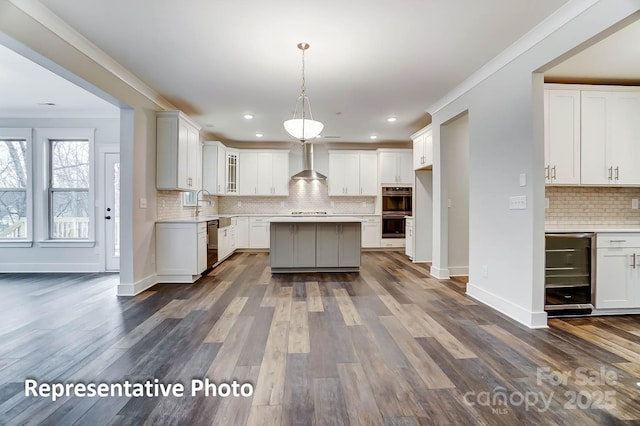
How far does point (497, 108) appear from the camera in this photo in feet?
11.1

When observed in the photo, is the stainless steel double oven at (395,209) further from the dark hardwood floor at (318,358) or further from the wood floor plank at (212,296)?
the wood floor plank at (212,296)

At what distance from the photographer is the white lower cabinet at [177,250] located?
454cm

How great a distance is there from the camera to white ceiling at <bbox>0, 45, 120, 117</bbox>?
11.5ft

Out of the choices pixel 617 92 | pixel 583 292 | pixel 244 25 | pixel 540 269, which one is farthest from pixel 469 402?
pixel 617 92

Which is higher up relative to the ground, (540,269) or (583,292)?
(540,269)

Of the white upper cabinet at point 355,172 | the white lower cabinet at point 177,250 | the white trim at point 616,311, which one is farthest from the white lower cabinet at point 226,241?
the white trim at point 616,311

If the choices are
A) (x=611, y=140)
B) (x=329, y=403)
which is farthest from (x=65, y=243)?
(x=611, y=140)

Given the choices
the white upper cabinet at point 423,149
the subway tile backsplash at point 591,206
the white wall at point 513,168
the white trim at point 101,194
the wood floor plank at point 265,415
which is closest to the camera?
the wood floor plank at point 265,415

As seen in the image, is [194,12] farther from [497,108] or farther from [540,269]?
[540,269]

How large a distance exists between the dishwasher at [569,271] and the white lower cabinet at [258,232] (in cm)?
578

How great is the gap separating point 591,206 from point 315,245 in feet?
12.4

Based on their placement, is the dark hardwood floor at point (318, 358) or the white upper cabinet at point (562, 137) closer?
the dark hardwood floor at point (318, 358)

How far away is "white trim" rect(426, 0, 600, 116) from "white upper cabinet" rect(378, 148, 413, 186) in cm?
314

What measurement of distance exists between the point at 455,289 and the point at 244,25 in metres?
4.04
